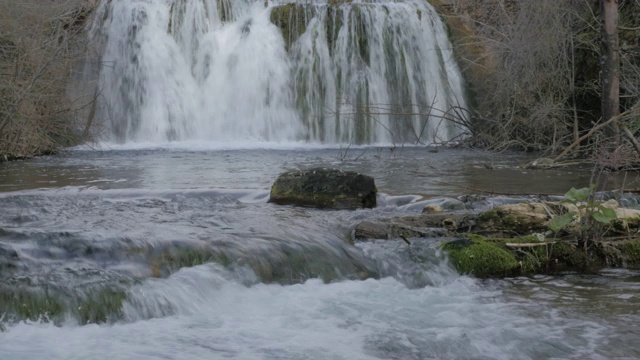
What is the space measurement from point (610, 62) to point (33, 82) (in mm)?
8409

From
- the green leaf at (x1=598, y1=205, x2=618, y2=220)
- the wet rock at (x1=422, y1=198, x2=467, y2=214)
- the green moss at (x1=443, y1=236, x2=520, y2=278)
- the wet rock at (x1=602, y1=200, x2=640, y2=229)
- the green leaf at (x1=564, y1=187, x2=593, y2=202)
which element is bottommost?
the green moss at (x1=443, y1=236, x2=520, y2=278)

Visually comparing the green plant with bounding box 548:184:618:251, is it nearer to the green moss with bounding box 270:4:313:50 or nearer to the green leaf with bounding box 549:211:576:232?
the green leaf with bounding box 549:211:576:232

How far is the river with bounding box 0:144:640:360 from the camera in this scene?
423 cm

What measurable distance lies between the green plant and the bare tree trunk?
5.43m

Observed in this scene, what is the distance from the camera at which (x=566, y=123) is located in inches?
519

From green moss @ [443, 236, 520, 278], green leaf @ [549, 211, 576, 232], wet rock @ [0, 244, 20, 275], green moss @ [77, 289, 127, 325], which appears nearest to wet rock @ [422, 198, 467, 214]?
green moss @ [443, 236, 520, 278]

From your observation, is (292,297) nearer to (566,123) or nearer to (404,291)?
(404,291)

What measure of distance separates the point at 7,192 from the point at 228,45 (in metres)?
11.4

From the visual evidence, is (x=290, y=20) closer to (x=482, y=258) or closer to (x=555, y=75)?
(x=555, y=75)

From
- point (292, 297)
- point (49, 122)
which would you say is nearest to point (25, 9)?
point (49, 122)

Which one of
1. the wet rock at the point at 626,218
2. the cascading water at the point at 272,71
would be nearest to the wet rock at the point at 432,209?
the wet rock at the point at 626,218

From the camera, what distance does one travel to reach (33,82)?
12.0m

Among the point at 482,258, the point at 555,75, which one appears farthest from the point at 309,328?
the point at 555,75

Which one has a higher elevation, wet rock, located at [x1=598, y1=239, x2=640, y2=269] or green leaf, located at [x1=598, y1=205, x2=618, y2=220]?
green leaf, located at [x1=598, y1=205, x2=618, y2=220]
